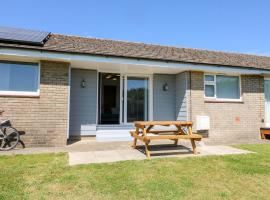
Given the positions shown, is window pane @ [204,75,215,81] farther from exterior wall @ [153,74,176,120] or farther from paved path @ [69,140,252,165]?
paved path @ [69,140,252,165]

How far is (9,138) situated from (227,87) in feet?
29.7

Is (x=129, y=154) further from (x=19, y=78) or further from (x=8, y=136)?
(x=19, y=78)

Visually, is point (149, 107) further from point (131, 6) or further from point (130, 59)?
point (131, 6)

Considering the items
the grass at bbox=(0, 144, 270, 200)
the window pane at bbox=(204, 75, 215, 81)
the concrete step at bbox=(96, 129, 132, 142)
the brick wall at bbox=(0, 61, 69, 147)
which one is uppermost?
the window pane at bbox=(204, 75, 215, 81)

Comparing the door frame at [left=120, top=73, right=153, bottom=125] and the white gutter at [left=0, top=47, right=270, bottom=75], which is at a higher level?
the white gutter at [left=0, top=47, right=270, bottom=75]

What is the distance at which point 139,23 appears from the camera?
1605 cm

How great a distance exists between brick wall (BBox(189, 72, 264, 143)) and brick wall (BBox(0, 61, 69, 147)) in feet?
17.0

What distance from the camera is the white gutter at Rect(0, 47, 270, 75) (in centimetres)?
695

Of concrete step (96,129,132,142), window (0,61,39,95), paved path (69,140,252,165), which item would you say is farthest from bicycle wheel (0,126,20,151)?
concrete step (96,129,132,142)

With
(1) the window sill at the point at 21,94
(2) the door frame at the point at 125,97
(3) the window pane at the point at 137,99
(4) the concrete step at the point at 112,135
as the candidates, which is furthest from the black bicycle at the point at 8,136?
(3) the window pane at the point at 137,99

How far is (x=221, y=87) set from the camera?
997 cm

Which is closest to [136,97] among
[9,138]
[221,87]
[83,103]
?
[83,103]

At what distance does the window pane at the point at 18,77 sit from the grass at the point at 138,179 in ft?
9.06

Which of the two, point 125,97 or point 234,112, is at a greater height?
point 125,97
